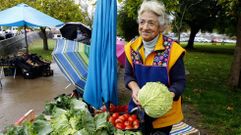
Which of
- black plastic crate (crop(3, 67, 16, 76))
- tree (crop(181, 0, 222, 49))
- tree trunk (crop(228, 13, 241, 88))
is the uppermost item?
tree (crop(181, 0, 222, 49))

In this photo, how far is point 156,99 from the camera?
9.82 ft

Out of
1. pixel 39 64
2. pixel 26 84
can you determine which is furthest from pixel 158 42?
pixel 39 64

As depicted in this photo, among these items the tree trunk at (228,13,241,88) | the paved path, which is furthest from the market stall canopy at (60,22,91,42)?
the tree trunk at (228,13,241,88)

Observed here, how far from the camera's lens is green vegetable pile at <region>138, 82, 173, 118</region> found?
2.98 meters

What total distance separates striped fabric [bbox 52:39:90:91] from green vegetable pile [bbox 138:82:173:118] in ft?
11.3

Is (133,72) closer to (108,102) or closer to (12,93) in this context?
(108,102)

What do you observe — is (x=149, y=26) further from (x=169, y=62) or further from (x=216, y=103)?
(x=216, y=103)

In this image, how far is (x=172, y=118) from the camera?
3.32 meters

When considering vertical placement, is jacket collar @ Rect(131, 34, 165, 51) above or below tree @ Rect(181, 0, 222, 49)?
below

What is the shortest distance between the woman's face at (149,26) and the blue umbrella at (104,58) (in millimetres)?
964

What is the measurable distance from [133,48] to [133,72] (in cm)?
23

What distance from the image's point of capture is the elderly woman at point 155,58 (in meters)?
3.12

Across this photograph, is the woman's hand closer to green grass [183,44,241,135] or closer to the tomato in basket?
the tomato in basket

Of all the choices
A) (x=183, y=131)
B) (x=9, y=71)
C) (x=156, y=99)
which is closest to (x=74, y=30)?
(x=9, y=71)
